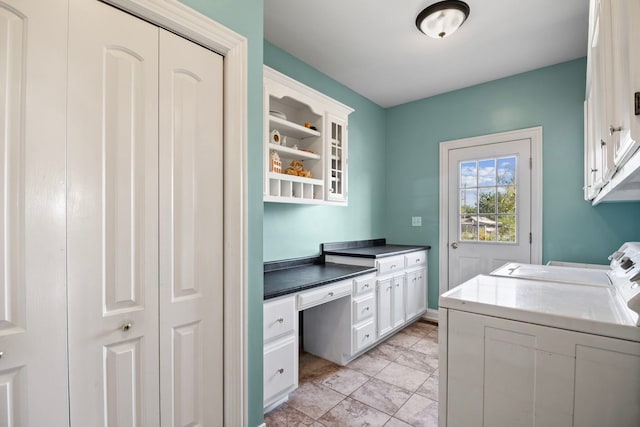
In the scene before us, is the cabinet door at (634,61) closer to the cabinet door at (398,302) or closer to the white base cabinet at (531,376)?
the white base cabinet at (531,376)

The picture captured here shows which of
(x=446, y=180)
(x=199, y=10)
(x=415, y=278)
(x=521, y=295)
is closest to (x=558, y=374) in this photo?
(x=521, y=295)

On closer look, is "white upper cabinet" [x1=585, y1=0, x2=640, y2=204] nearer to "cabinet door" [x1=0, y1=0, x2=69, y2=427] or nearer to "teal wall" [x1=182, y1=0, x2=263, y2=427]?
"teal wall" [x1=182, y1=0, x2=263, y2=427]

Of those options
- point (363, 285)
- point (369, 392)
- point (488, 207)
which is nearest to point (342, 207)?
point (363, 285)

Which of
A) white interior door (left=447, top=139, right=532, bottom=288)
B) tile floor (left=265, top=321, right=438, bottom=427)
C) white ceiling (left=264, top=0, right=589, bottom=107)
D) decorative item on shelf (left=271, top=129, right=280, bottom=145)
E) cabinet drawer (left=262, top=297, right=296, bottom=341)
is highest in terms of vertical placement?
white ceiling (left=264, top=0, right=589, bottom=107)

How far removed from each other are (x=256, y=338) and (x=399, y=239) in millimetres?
2712

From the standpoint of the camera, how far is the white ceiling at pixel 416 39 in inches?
83.2

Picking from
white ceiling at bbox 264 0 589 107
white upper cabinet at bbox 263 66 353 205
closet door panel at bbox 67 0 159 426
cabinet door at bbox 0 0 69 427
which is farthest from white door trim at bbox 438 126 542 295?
cabinet door at bbox 0 0 69 427

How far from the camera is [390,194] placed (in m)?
4.03

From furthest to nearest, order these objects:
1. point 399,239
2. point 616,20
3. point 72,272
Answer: point 399,239 → point 72,272 → point 616,20

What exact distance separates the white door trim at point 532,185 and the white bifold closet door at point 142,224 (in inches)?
111

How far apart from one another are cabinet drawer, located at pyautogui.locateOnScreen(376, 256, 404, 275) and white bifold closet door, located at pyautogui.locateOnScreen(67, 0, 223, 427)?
1.69 m

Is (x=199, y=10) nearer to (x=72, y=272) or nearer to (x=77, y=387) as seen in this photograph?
(x=72, y=272)

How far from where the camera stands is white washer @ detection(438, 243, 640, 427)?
1.05 m

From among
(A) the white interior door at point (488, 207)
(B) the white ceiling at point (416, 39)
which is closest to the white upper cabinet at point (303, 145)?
(B) the white ceiling at point (416, 39)
